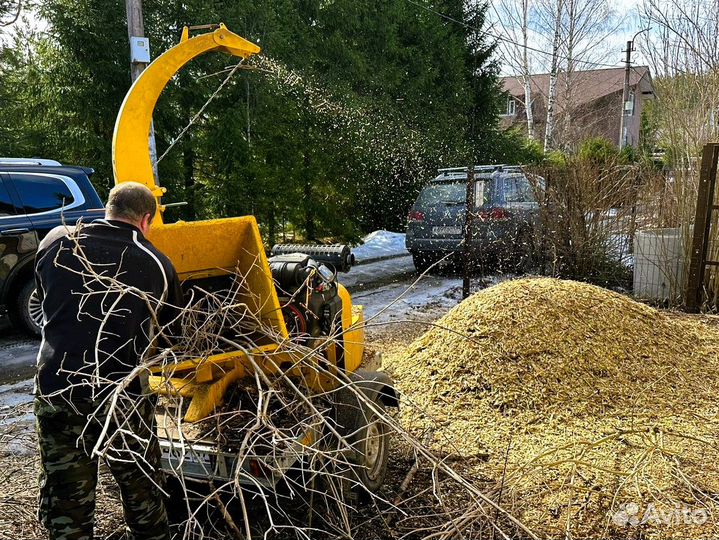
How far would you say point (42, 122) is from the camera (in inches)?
395

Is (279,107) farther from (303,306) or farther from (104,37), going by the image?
(303,306)

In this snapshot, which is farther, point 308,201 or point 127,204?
point 308,201

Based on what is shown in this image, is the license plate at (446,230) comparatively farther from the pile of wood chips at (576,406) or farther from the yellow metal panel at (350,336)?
the yellow metal panel at (350,336)

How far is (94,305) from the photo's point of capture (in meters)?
2.67

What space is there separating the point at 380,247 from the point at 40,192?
333 inches

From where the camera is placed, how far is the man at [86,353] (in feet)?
8.69

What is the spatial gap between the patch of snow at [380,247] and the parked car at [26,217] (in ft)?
21.7

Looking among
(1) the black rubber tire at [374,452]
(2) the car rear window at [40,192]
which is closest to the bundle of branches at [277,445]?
(1) the black rubber tire at [374,452]

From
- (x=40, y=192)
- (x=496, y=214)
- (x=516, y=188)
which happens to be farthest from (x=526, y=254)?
(x=40, y=192)

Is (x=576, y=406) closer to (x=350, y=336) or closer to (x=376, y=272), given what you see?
(x=350, y=336)

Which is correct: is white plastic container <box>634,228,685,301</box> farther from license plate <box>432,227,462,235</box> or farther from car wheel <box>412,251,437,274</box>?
car wheel <box>412,251,437,274</box>

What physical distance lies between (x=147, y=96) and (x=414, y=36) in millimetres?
15671

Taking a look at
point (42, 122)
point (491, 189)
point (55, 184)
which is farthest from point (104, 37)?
point (491, 189)

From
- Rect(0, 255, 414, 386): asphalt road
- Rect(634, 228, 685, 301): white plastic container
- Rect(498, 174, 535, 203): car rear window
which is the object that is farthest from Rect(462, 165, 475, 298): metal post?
Rect(634, 228, 685, 301): white plastic container
